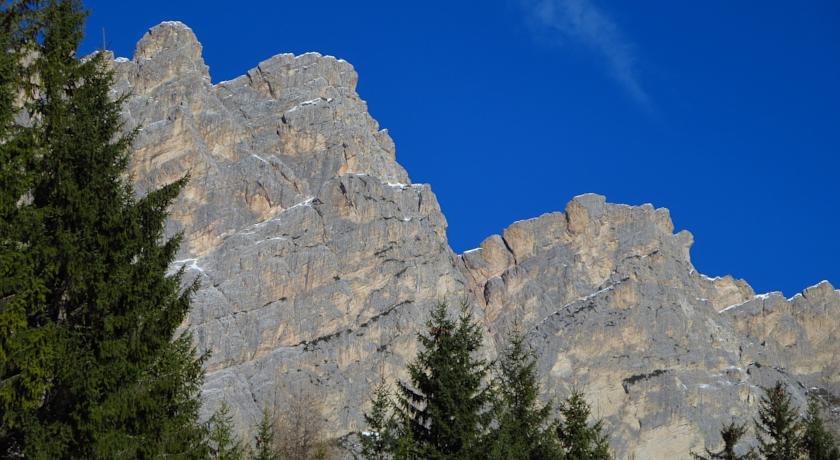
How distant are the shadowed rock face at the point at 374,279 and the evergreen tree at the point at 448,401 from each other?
96.0 m

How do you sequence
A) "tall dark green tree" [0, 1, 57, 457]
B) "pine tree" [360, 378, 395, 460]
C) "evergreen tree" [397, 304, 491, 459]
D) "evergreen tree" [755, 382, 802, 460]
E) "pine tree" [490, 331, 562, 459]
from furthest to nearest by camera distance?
"evergreen tree" [755, 382, 802, 460] → "pine tree" [490, 331, 562, 459] → "pine tree" [360, 378, 395, 460] → "evergreen tree" [397, 304, 491, 459] → "tall dark green tree" [0, 1, 57, 457]

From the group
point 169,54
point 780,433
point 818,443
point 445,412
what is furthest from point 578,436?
point 169,54

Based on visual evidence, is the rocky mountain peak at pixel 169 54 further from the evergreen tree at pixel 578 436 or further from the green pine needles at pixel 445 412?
the green pine needles at pixel 445 412

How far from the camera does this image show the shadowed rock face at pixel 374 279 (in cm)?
13800

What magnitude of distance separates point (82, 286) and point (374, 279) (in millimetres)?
130992

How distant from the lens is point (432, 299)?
150 m

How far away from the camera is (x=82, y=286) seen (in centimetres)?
1742

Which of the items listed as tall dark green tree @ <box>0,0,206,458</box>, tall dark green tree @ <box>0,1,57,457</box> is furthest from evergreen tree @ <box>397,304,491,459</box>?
tall dark green tree @ <box>0,1,57,457</box>

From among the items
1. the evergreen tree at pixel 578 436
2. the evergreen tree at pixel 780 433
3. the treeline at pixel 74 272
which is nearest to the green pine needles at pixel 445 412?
the evergreen tree at pixel 578 436

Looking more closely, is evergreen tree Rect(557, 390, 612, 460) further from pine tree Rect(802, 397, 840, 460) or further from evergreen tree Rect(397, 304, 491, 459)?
pine tree Rect(802, 397, 840, 460)

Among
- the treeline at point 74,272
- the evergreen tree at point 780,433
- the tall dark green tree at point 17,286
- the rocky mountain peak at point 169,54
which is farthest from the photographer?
the rocky mountain peak at point 169,54

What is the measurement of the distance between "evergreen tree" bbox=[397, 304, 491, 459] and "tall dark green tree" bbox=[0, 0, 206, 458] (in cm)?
979

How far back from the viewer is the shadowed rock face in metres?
138

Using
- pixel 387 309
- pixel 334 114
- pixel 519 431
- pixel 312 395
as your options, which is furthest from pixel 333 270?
pixel 519 431
